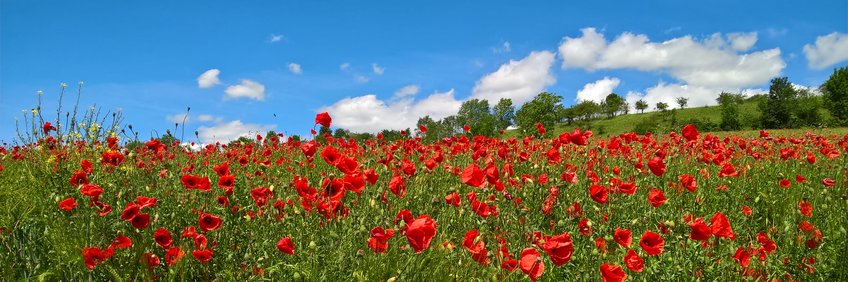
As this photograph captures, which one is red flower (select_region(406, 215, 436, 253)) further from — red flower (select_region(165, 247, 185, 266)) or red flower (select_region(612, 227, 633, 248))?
red flower (select_region(165, 247, 185, 266))

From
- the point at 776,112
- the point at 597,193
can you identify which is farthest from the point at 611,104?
the point at 597,193

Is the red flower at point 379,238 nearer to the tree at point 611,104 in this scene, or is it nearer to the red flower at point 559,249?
the red flower at point 559,249

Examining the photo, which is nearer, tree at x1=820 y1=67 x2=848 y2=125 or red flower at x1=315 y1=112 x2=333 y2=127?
red flower at x1=315 y1=112 x2=333 y2=127

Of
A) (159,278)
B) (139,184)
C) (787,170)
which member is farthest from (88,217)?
(787,170)

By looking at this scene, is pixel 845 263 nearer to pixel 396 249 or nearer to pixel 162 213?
pixel 396 249

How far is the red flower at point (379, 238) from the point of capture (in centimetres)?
218

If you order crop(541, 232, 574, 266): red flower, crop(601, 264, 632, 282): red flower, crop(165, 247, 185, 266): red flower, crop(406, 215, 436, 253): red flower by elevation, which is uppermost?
crop(406, 215, 436, 253): red flower

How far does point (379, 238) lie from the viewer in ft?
7.34

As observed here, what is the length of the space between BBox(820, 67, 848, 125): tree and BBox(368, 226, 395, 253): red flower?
63807mm

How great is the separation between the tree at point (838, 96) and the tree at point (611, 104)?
5017 centimetres

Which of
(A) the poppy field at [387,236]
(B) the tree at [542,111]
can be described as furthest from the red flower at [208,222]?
(B) the tree at [542,111]

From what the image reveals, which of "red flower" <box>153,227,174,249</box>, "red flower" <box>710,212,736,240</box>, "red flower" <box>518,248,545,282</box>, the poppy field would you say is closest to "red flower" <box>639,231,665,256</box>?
the poppy field

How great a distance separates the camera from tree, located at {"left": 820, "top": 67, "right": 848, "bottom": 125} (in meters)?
53.5

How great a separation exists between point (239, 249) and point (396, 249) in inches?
39.2
